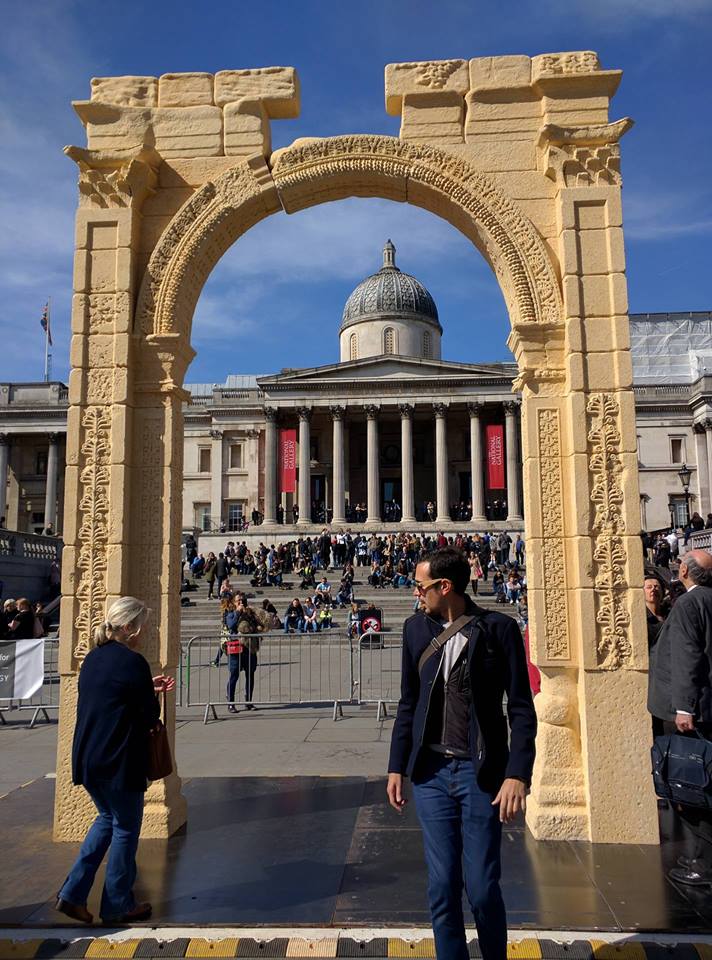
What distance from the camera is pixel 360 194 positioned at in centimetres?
695

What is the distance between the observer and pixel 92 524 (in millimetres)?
6145

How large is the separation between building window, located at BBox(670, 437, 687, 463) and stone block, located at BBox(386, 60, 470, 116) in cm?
4565

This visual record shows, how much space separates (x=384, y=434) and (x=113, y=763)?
47.3 metres

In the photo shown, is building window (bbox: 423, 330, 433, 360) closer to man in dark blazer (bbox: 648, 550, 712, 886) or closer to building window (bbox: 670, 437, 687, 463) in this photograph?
building window (bbox: 670, 437, 687, 463)

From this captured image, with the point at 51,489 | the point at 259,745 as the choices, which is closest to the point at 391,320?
the point at 51,489

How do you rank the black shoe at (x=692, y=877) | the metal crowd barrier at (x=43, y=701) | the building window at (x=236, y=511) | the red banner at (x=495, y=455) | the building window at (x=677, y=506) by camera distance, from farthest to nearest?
the building window at (x=236, y=511)
the building window at (x=677, y=506)
the red banner at (x=495, y=455)
the metal crowd barrier at (x=43, y=701)
the black shoe at (x=692, y=877)

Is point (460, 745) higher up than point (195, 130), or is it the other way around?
point (195, 130)

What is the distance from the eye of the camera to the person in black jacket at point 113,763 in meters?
4.23

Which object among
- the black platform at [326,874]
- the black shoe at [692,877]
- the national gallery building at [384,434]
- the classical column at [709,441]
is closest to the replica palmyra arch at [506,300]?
the black platform at [326,874]

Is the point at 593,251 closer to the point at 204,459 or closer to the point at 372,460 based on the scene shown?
the point at 372,460

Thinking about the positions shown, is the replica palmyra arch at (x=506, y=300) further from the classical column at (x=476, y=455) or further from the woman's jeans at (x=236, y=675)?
the classical column at (x=476, y=455)

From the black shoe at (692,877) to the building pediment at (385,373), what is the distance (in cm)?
4103

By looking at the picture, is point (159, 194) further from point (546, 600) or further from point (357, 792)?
point (357, 792)

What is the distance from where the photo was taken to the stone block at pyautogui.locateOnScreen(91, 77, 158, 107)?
6.67m
